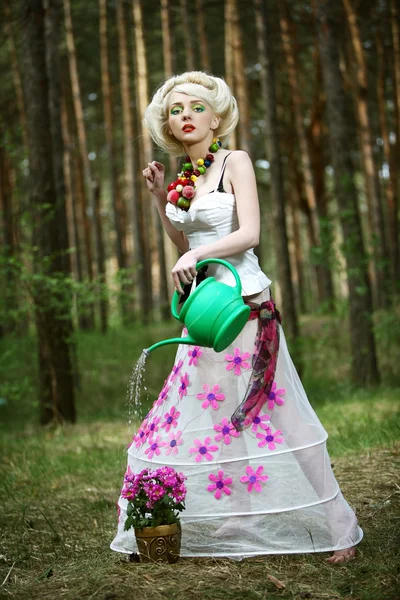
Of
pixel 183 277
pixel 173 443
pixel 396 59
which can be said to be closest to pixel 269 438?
pixel 173 443

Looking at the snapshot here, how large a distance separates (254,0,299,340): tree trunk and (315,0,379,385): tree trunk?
89 cm

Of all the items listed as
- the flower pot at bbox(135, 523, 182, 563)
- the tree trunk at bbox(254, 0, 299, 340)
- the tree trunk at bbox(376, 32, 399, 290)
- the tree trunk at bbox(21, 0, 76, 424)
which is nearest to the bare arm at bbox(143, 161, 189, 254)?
the flower pot at bbox(135, 523, 182, 563)

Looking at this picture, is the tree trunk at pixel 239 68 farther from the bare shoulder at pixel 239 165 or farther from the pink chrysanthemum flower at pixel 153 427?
the pink chrysanthemum flower at pixel 153 427

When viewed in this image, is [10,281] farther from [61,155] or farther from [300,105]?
[300,105]

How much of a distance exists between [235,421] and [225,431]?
56 mm

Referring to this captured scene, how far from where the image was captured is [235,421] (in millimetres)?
2975

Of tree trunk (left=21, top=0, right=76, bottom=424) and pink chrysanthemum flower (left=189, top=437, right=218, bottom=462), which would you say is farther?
tree trunk (left=21, top=0, right=76, bottom=424)

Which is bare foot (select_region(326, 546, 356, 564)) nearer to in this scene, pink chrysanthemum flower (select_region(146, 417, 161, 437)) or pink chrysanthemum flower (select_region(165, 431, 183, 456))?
pink chrysanthemum flower (select_region(165, 431, 183, 456))

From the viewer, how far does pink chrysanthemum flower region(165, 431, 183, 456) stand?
9.99 feet

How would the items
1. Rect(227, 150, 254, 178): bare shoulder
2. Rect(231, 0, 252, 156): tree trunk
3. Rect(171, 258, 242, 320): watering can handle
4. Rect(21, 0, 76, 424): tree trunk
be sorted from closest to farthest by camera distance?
Rect(171, 258, 242, 320): watering can handle, Rect(227, 150, 254, 178): bare shoulder, Rect(21, 0, 76, 424): tree trunk, Rect(231, 0, 252, 156): tree trunk

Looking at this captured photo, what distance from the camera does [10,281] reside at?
7.72 metres

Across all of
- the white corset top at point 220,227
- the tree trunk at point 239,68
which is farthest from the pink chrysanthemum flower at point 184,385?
the tree trunk at point 239,68

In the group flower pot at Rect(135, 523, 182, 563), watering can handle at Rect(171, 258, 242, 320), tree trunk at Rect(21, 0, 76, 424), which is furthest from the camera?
tree trunk at Rect(21, 0, 76, 424)

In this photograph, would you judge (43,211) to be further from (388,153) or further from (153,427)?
(388,153)
